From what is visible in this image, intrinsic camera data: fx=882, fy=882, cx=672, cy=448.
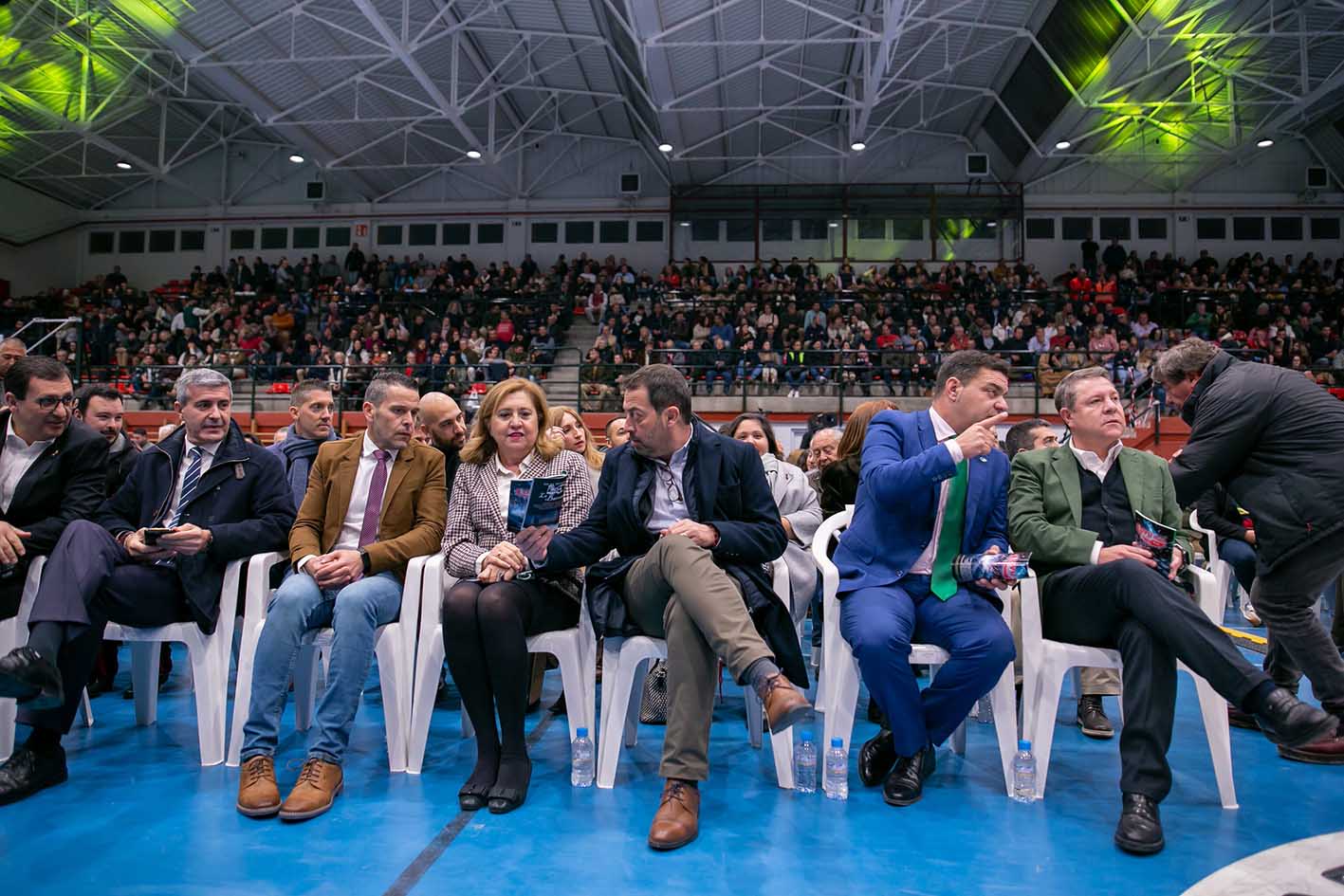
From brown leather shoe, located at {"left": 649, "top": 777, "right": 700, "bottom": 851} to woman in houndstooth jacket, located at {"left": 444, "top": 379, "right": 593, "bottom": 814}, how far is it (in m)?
0.45

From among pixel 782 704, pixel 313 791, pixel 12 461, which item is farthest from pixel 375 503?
pixel 782 704

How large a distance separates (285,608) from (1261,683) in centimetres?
278

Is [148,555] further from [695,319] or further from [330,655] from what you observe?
[695,319]

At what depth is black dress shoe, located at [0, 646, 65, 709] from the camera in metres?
2.37

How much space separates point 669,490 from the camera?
2.92 metres

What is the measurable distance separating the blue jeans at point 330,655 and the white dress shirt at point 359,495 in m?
0.25

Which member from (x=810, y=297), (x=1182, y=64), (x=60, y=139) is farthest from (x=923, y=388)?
(x=60, y=139)

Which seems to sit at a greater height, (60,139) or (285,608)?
(60,139)

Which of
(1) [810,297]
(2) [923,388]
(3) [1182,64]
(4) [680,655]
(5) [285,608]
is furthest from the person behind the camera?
(1) [810,297]

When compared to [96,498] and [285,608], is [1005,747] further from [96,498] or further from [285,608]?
[96,498]

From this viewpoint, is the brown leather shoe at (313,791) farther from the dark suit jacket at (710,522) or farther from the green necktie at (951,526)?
the green necktie at (951,526)

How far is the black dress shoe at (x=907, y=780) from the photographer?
2.55 meters

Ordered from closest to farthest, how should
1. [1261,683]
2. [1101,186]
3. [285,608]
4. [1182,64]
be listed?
[1261,683]
[285,608]
[1182,64]
[1101,186]

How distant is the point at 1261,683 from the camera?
2309mm
